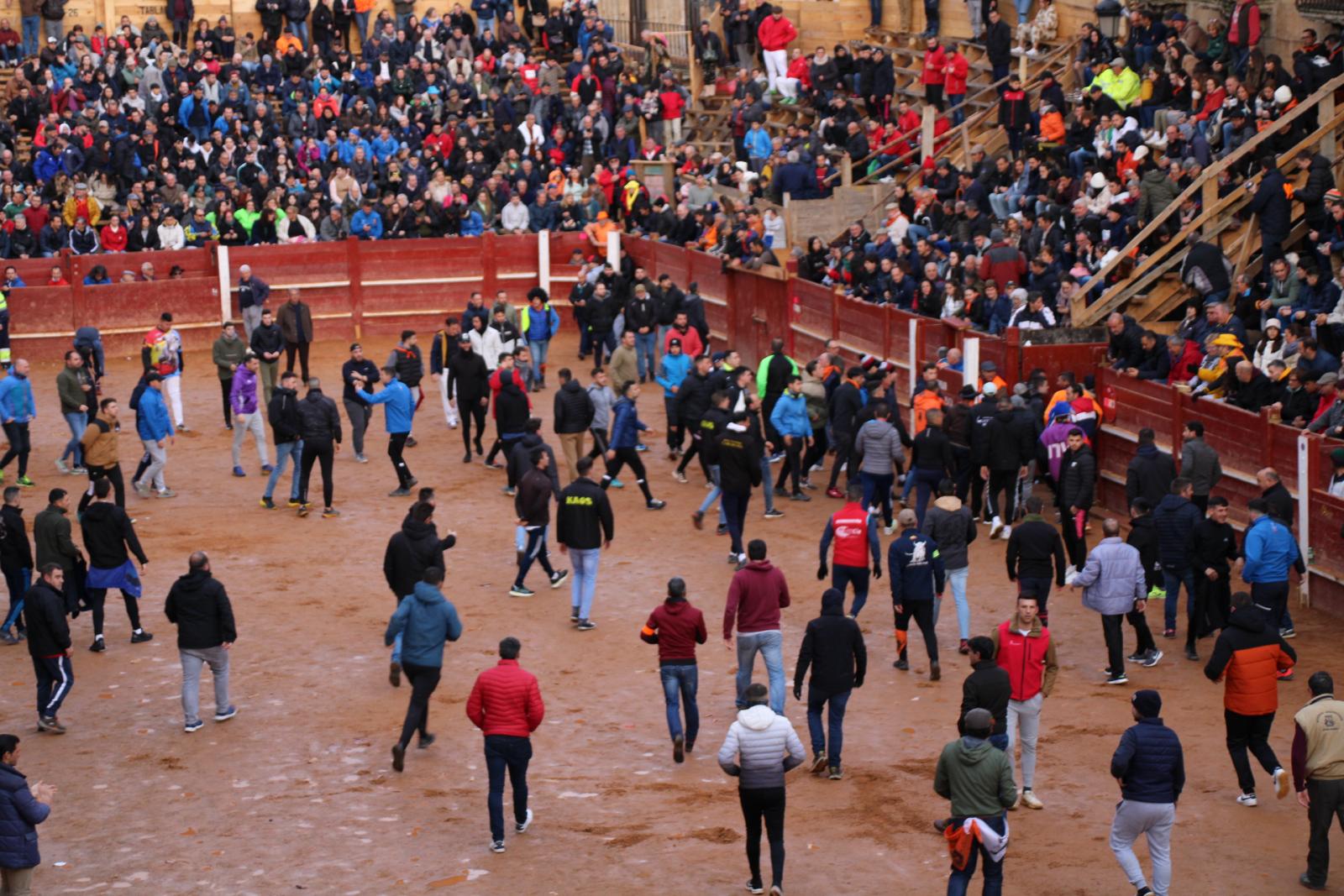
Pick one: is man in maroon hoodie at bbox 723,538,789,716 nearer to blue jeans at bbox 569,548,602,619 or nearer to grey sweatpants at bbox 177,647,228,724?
blue jeans at bbox 569,548,602,619

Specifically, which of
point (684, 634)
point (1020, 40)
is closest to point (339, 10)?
point (1020, 40)

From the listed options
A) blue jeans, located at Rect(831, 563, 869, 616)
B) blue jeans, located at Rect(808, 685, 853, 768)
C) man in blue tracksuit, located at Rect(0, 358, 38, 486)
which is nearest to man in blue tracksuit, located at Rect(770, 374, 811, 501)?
blue jeans, located at Rect(831, 563, 869, 616)

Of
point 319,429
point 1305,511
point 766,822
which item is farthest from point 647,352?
point 766,822

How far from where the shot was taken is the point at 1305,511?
1820cm

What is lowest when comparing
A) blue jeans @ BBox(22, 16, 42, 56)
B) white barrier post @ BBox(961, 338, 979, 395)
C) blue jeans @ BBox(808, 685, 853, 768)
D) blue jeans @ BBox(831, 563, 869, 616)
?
blue jeans @ BBox(808, 685, 853, 768)

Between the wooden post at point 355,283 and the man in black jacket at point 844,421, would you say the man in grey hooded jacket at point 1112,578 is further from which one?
the wooden post at point 355,283

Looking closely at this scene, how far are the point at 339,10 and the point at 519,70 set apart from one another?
4.62 meters

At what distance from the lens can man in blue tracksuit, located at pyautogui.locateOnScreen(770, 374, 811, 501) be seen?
71.5ft

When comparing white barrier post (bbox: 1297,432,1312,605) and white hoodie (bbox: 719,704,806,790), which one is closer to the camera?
white hoodie (bbox: 719,704,806,790)

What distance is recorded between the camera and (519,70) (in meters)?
38.6

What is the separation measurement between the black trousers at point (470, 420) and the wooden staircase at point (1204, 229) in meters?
7.48

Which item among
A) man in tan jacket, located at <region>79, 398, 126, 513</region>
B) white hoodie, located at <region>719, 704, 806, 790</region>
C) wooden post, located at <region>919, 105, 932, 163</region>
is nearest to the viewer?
white hoodie, located at <region>719, 704, 806, 790</region>

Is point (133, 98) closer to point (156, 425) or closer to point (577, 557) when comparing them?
point (156, 425)

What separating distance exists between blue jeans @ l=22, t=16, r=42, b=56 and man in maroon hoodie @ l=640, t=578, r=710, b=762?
28847 mm
